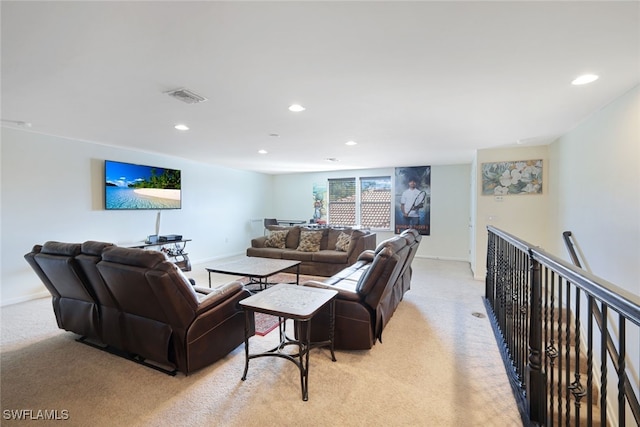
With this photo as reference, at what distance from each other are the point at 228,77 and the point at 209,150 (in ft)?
10.2

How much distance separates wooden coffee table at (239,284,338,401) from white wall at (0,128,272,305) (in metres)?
3.70

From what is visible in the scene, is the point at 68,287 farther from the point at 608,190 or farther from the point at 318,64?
the point at 608,190

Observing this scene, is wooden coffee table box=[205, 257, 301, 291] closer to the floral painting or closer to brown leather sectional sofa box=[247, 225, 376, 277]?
brown leather sectional sofa box=[247, 225, 376, 277]

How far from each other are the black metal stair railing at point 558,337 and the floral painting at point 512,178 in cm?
177

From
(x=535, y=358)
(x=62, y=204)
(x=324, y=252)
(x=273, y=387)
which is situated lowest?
(x=273, y=387)

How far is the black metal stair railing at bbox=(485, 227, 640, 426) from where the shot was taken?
0.88 metres

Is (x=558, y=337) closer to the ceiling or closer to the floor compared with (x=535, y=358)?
closer to the ceiling

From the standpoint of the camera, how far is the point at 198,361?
2148mm

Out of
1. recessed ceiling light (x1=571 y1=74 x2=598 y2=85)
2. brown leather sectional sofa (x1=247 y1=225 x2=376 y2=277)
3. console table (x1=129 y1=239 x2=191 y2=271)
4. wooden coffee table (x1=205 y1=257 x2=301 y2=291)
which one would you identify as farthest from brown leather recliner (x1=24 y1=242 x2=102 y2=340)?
recessed ceiling light (x1=571 y1=74 x2=598 y2=85)

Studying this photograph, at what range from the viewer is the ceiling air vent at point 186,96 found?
2492mm

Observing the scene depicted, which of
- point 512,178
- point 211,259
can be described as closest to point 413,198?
point 512,178

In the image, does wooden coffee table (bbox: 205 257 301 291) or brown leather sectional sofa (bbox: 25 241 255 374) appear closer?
brown leather sectional sofa (bbox: 25 241 255 374)

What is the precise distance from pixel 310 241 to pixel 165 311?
3680 millimetres

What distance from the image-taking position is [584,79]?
7.36 feet
